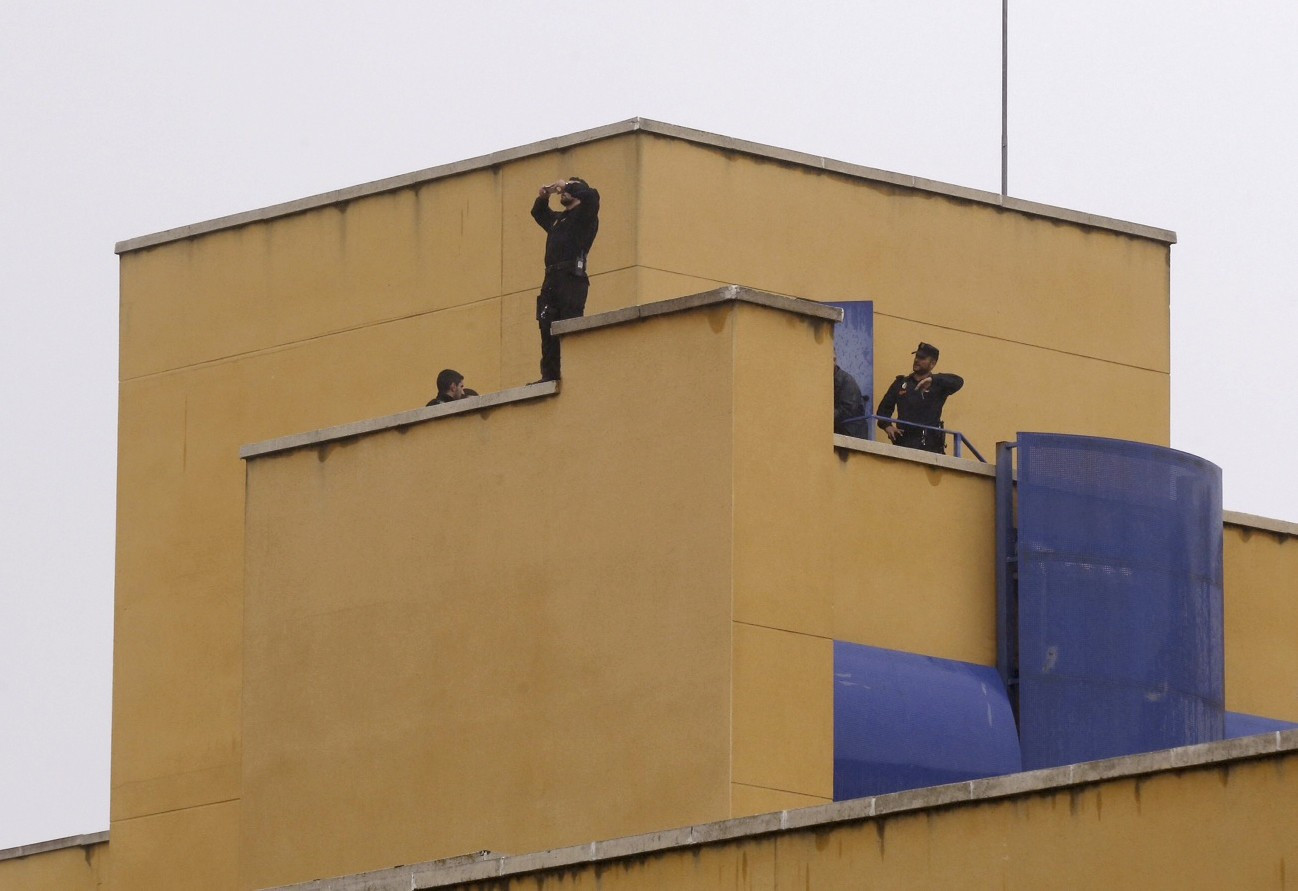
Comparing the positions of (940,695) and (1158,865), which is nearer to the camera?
(1158,865)

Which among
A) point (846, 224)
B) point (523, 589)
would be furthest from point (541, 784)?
point (846, 224)

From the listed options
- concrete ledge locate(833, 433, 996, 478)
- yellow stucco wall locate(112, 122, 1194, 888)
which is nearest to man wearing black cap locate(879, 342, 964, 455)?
concrete ledge locate(833, 433, 996, 478)

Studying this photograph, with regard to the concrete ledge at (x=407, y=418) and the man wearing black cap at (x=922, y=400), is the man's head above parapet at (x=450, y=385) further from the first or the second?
the man wearing black cap at (x=922, y=400)

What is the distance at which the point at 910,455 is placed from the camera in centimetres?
2850

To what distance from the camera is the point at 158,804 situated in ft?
108

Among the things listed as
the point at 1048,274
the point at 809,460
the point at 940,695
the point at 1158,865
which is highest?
the point at 1048,274

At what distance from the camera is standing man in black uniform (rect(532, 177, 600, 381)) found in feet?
96.1

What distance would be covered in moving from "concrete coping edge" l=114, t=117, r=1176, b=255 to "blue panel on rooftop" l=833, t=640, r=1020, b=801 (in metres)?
7.23

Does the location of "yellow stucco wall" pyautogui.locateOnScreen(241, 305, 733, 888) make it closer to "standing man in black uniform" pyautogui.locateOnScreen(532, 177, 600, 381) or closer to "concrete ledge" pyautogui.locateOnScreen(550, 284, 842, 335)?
"concrete ledge" pyautogui.locateOnScreen(550, 284, 842, 335)

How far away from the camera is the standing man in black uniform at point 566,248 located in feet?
96.1

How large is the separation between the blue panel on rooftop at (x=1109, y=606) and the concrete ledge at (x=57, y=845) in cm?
1036

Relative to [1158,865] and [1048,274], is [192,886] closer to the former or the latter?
[1048,274]

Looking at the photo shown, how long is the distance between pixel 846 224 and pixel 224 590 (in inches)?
286

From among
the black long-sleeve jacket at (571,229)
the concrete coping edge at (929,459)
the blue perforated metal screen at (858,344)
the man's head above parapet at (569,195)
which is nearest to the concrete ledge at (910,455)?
the concrete coping edge at (929,459)
